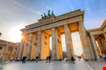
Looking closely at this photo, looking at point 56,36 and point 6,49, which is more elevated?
point 56,36

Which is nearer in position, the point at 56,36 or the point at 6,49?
the point at 56,36

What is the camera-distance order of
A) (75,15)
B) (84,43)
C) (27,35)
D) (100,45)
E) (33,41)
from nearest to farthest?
(84,43) → (75,15) → (33,41) → (27,35) → (100,45)

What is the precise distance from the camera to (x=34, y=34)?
105 feet

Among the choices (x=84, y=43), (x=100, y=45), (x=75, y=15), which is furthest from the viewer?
(x=100, y=45)

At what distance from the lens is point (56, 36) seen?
2542cm

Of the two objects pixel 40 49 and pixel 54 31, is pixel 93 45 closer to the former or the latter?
pixel 54 31

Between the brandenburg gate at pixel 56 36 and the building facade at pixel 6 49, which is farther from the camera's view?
the building facade at pixel 6 49

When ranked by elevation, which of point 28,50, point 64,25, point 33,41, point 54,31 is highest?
point 64,25

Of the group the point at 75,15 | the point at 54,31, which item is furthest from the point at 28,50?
the point at 75,15

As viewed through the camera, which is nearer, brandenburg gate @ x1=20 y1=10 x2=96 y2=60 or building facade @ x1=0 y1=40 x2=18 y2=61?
brandenburg gate @ x1=20 y1=10 x2=96 y2=60

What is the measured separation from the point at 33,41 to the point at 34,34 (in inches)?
128

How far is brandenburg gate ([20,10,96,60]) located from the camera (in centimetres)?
2191

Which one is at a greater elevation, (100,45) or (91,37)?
(91,37)

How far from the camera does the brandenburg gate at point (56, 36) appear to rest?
21906 millimetres
